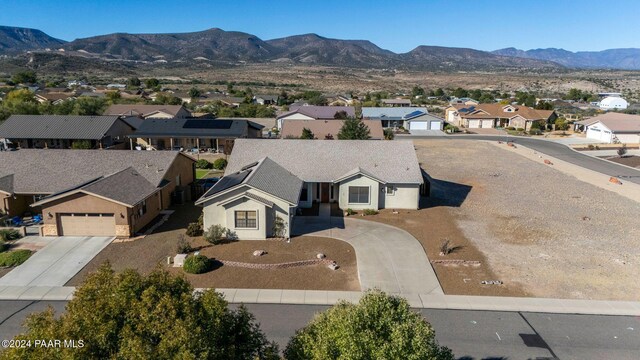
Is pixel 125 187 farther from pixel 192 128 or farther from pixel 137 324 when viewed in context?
pixel 192 128

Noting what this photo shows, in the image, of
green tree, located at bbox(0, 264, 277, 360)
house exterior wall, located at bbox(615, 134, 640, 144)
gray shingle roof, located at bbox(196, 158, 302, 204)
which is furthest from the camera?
house exterior wall, located at bbox(615, 134, 640, 144)

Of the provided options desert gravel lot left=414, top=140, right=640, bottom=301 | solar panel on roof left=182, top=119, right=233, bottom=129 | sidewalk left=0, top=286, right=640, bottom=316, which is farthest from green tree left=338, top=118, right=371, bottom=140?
sidewalk left=0, top=286, right=640, bottom=316

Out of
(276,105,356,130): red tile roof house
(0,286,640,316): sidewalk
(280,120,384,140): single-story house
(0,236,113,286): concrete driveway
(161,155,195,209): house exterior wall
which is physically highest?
(276,105,356,130): red tile roof house

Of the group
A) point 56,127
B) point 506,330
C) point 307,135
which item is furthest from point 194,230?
point 56,127

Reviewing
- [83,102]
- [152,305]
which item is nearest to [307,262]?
[152,305]

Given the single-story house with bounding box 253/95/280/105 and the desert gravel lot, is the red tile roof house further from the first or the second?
the single-story house with bounding box 253/95/280/105

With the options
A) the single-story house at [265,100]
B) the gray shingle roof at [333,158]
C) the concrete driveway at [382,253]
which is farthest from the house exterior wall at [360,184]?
the single-story house at [265,100]

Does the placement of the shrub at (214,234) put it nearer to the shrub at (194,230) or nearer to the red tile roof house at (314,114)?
the shrub at (194,230)
